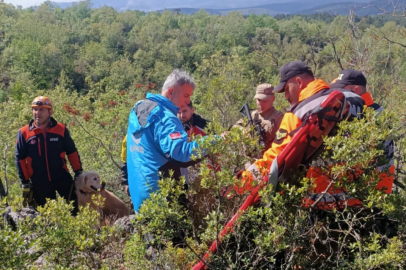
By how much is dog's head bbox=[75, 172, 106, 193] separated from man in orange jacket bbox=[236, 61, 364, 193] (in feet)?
11.0

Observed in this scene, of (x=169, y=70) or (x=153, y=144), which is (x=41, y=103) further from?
(x=169, y=70)

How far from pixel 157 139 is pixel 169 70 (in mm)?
48603

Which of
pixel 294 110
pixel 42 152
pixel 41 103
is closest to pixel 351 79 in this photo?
pixel 294 110

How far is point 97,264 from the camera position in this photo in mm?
2410

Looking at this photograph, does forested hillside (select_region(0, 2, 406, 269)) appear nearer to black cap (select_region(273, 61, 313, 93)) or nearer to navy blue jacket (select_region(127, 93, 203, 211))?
navy blue jacket (select_region(127, 93, 203, 211))

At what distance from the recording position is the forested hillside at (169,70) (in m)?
2.35

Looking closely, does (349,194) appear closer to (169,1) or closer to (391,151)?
(391,151)

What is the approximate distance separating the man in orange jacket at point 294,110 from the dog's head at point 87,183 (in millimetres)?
3343

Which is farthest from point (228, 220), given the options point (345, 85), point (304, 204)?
point (345, 85)

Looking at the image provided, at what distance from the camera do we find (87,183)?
559 cm

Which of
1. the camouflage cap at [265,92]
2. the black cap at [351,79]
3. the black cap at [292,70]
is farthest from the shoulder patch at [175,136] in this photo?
the camouflage cap at [265,92]

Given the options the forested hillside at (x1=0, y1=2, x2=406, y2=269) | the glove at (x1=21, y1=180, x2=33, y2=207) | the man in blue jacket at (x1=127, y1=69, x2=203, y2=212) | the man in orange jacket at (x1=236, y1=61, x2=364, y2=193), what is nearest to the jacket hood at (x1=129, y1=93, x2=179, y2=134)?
the man in blue jacket at (x1=127, y1=69, x2=203, y2=212)

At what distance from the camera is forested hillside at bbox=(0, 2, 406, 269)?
2.35 metres

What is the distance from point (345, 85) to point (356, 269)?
1.69 m
